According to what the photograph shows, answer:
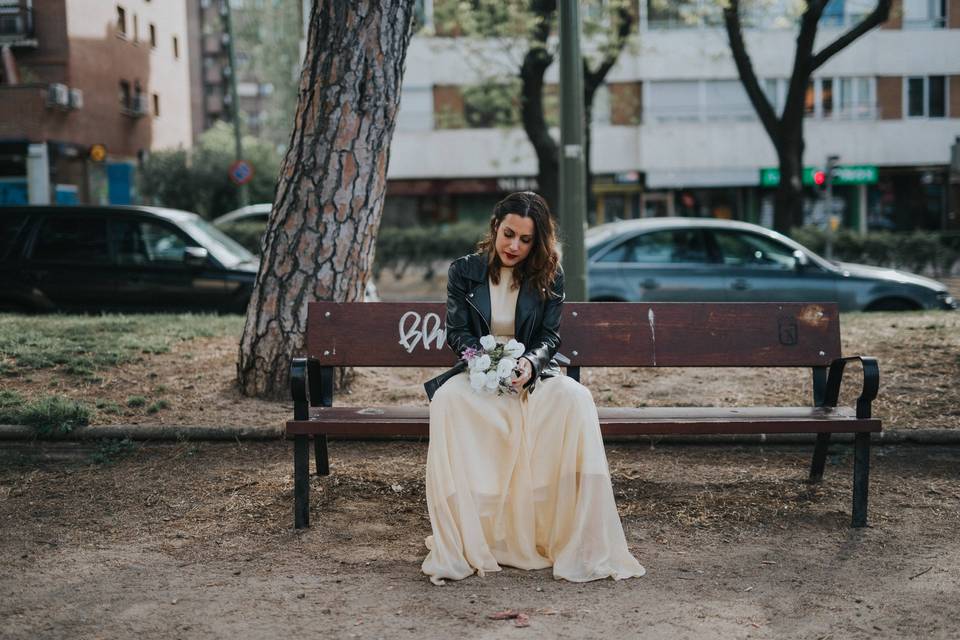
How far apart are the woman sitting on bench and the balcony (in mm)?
29560

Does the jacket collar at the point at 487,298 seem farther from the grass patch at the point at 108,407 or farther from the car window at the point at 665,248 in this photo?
the car window at the point at 665,248

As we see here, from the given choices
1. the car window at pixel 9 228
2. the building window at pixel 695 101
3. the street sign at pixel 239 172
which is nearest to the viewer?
the car window at pixel 9 228

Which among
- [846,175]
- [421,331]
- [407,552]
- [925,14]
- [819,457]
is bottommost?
[407,552]

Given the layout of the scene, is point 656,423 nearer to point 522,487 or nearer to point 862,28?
point 522,487

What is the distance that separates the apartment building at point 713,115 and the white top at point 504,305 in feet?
106

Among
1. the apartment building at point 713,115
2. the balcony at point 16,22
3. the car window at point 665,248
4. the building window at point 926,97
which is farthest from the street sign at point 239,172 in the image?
the building window at point 926,97

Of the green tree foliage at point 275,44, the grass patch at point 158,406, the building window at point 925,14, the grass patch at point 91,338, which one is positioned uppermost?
the green tree foliage at point 275,44

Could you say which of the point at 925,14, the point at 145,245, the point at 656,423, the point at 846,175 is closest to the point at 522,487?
the point at 656,423

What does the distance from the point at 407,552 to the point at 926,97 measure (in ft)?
125

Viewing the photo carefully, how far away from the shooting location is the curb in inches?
241

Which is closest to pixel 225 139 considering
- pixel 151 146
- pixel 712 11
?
pixel 151 146

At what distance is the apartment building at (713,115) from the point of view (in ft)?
122

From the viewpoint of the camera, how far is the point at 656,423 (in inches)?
196

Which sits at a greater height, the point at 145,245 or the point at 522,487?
the point at 145,245
